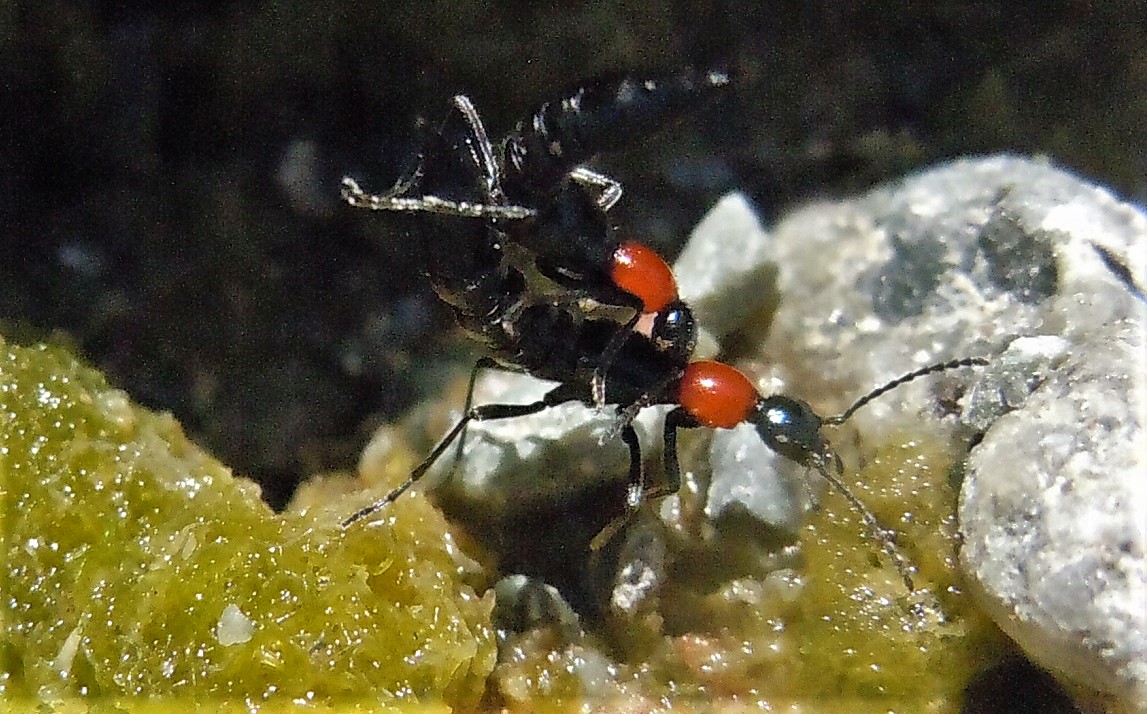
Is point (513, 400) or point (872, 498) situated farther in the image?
point (513, 400)

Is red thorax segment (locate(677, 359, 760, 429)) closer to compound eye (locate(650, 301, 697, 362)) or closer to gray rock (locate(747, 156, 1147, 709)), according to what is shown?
compound eye (locate(650, 301, 697, 362))

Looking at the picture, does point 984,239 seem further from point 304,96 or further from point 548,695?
point 304,96

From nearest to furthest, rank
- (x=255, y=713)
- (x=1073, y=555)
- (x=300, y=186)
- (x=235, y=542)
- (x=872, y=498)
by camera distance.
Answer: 1. (x=1073, y=555)
2. (x=255, y=713)
3. (x=235, y=542)
4. (x=872, y=498)
5. (x=300, y=186)

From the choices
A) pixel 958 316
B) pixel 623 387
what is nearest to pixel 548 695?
pixel 623 387

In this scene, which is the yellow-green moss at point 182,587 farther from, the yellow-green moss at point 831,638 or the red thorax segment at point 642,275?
the red thorax segment at point 642,275

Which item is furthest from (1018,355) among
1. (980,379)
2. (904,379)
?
(904,379)

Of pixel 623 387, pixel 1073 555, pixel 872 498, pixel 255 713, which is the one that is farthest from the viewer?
pixel 623 387

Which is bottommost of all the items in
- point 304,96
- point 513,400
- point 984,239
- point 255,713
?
point 255,713

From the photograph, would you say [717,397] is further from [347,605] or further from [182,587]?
[182,587]

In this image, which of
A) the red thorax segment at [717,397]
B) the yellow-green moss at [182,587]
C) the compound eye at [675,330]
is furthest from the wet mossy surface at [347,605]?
the compound eye at [675,330]
